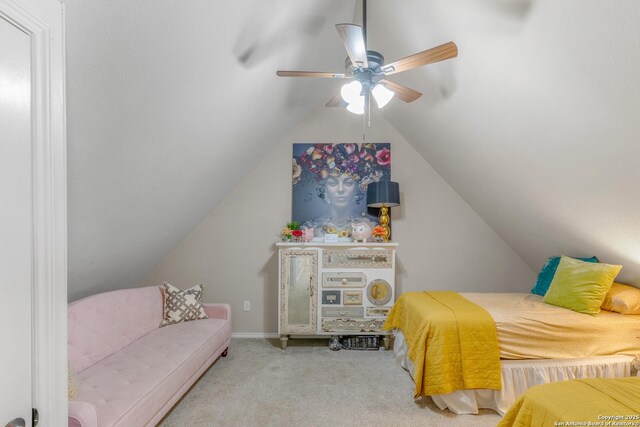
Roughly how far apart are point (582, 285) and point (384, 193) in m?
1.86

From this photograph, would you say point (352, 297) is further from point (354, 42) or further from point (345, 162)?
point (354, 42)

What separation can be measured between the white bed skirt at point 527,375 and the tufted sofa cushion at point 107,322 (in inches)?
96.7

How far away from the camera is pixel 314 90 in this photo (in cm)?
353

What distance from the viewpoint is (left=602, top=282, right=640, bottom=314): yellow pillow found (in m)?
2.51

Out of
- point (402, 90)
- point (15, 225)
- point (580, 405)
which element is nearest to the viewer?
point (15, 225)

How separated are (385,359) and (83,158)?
9.85 ft

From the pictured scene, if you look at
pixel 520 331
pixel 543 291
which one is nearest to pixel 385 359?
pixel 520 331

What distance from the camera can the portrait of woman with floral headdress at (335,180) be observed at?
12.8 ft

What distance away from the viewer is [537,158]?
7.91ft

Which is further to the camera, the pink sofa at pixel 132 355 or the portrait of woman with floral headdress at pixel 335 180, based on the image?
the portrait of woman with floral headdress at pixel 335 180

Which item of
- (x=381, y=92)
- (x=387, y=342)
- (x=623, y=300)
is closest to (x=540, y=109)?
(x=381, y=92)

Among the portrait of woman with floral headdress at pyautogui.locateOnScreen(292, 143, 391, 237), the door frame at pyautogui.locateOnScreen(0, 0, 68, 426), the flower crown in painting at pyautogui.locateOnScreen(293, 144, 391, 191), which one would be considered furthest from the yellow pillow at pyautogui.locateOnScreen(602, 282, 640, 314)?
the door frame at pyautogui.locateOnScreen(0, 0, 68, 426)

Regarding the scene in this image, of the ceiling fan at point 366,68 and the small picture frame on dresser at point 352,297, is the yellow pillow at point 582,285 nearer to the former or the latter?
the small picture frame on dresser at point 352,297

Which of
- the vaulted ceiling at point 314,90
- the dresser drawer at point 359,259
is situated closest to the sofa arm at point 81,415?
the vaulted ceiling at point 314,90
